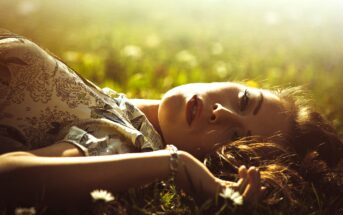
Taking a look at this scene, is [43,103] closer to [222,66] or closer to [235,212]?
[235,212]

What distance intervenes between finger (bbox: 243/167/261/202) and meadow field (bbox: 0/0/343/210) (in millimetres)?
1685

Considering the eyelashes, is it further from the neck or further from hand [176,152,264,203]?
hand [176,152,264,203]

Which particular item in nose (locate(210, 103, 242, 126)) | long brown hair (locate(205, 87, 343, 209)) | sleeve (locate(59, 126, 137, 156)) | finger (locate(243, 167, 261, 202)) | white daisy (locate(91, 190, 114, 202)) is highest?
sleeve (locate(59, 126, 137, 156))

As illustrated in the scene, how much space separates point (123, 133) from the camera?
2514mm

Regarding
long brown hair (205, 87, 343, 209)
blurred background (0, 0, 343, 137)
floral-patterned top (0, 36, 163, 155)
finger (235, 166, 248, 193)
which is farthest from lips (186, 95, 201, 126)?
blurred background (0, 0, 343, 137)

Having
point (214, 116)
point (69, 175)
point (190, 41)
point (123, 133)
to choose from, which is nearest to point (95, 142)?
point (123, 133)

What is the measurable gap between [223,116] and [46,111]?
89 cm

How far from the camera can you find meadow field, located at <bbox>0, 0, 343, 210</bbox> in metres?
4.52

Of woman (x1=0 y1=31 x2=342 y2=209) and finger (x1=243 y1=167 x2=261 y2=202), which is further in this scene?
finger (x1=243 y1=167 x2=261 y2=202)

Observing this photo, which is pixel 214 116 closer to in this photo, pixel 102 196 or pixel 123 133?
pixel 123 133

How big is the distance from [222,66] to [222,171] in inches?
93.4

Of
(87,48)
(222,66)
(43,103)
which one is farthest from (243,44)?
(43,103)

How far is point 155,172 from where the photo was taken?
221 cm

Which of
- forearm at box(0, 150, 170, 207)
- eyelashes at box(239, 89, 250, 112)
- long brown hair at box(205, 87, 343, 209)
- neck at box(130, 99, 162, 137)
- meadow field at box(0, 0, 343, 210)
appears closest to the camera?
forearm at box(0, 150, 170, 207)
